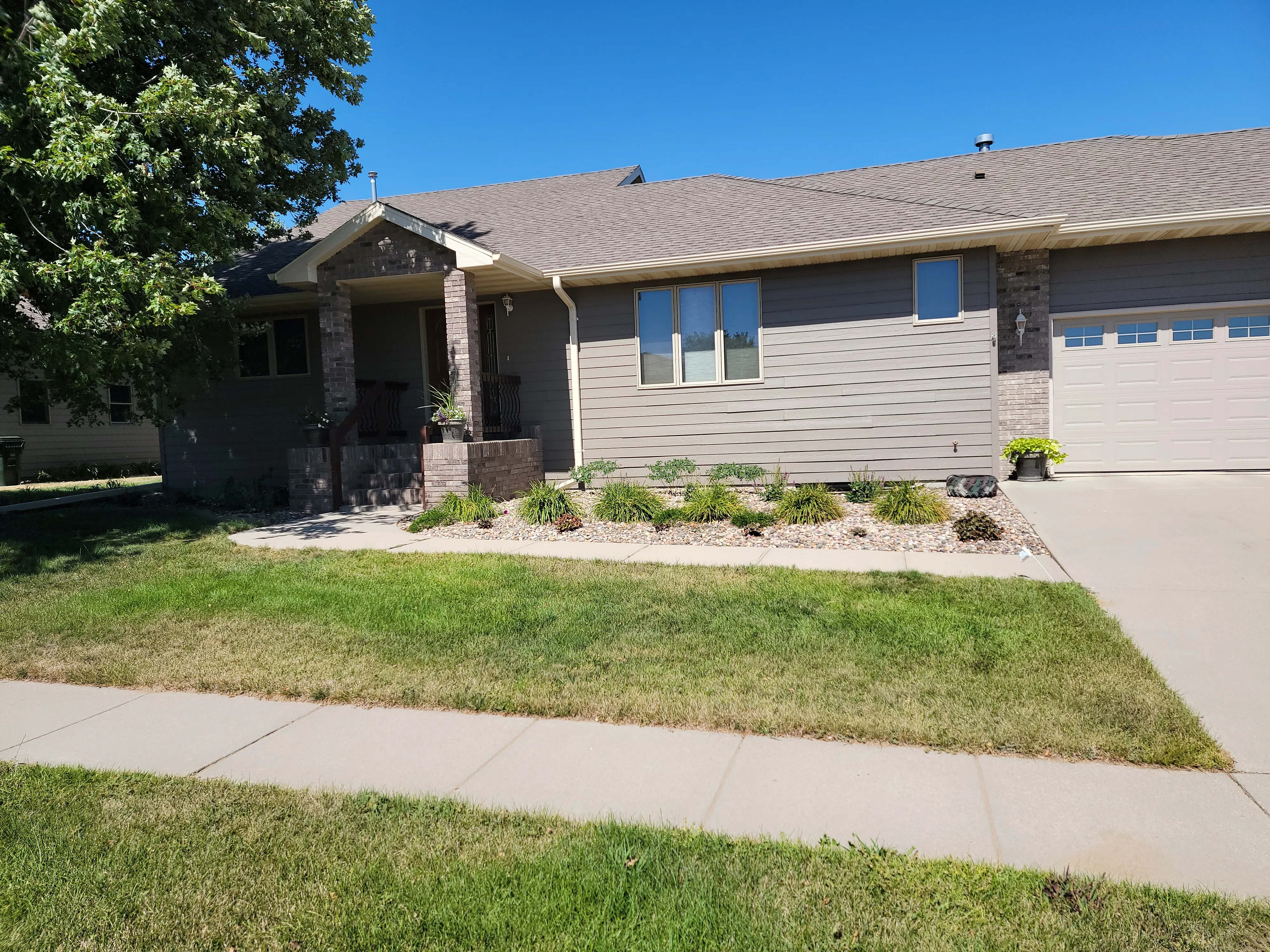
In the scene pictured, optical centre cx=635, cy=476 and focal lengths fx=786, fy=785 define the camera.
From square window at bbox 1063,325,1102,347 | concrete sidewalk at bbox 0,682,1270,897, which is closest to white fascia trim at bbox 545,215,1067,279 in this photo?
square window at bbox 1063,325,1102,347

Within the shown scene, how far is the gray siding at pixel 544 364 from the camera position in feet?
39.5

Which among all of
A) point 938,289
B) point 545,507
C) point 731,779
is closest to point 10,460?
point 545,507

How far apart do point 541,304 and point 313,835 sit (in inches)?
402

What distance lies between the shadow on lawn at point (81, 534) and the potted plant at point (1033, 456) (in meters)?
10.4

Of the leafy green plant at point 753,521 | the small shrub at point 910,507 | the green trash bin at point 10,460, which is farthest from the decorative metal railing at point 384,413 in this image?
the green trash bin at point 10,460

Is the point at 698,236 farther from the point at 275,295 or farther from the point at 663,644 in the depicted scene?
the point at 663,644

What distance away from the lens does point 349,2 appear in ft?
32.5

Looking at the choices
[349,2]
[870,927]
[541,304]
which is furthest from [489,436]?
[870,927]

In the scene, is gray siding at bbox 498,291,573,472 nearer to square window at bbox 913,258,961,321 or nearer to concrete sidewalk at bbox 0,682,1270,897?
square window at bbox 913,258,961,321

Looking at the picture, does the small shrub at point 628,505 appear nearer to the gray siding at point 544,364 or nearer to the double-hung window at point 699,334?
the double-hung window at point 699,334

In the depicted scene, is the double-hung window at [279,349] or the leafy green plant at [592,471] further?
the double-hung window at [279,349]

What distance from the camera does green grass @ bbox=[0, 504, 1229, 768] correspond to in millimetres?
3518

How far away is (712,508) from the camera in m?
8.89

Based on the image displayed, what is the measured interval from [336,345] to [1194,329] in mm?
12044
